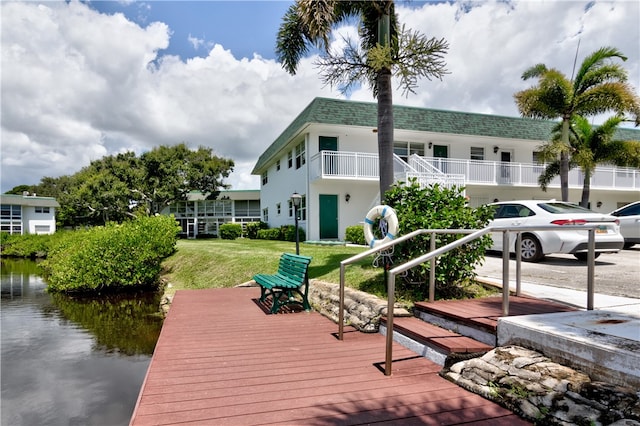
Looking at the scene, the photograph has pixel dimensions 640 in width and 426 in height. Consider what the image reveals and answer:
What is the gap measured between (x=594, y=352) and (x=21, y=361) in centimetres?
905

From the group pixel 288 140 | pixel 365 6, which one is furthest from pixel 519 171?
pixel 365 6

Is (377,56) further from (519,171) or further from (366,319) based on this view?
(519,171)

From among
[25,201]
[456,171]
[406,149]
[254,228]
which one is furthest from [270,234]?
[25,201]

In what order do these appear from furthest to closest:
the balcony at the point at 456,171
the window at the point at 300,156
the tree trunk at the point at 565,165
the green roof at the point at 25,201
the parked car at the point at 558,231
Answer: the green roof at the point at 25,201 → the window at the point at 300,156 → the tree trunk at the point at 565,165 → the balcony at the point at 456,171 → the parked car at the point at 558,231

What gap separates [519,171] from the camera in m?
20.2

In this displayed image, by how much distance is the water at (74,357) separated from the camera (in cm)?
559

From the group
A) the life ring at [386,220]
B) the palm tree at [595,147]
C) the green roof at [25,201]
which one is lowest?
the life ring at [386,220]

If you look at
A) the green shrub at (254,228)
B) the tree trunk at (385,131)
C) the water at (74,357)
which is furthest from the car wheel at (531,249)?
the green shrub at (254,228)

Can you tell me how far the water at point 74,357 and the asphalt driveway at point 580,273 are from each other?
6.98 metres

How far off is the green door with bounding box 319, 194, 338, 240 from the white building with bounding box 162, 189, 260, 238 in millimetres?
21645

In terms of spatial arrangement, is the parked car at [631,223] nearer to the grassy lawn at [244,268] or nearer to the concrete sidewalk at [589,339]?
the grassy lawn at [244,268]

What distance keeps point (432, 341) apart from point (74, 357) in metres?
6.95

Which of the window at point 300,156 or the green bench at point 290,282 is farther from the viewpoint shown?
the window at point 300,156

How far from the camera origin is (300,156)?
20797 mm
